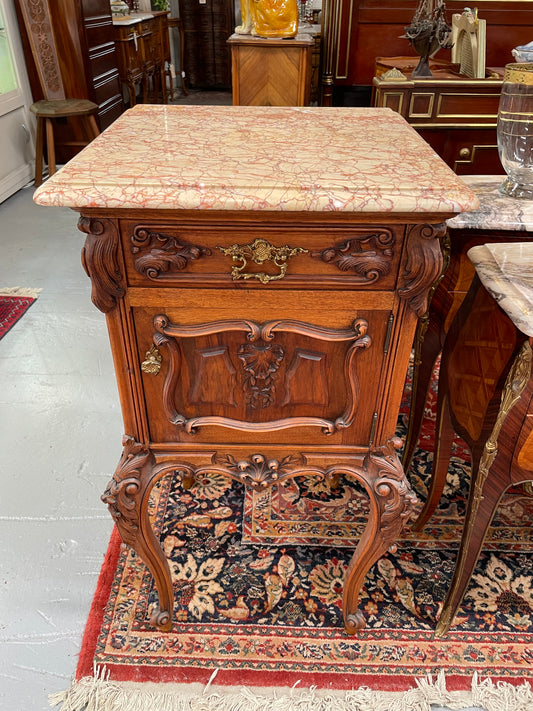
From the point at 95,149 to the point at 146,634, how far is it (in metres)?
1.14

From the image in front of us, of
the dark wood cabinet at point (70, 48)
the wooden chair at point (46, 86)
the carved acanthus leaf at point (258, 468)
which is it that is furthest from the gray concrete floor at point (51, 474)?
the dark wood cabinet at point (70, 48)

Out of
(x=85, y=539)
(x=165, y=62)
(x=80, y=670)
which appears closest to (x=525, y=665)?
(x=80, y=670)

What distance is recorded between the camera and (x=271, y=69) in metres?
3.13

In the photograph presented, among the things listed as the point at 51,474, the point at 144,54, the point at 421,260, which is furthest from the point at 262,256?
the point at 144,54

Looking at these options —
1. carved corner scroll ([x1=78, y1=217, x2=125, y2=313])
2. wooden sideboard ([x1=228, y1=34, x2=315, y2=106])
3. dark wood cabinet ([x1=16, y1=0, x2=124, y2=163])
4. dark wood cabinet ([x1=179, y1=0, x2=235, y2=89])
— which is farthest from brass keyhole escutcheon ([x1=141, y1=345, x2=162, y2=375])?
dark wood cabinet ([x1=179, y1=0, x2=235, y2=89])

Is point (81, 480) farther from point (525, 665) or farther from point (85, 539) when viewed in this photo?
point (525, 665)

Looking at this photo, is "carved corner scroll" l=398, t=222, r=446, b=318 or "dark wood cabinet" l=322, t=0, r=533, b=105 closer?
"carved corner scroll" l=398, t=222, r=446, b=318

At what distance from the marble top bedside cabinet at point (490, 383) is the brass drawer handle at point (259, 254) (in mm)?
422

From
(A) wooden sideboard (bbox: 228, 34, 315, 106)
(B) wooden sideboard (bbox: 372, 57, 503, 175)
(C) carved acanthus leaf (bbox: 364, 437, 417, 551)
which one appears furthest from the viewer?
(A) wooden sideboard (bbox: 228, 34, 315, 106)

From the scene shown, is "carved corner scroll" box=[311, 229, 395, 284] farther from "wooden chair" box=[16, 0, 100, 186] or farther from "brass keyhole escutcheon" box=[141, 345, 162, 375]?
"wooden chair" box=[16, 0, 100, 186]

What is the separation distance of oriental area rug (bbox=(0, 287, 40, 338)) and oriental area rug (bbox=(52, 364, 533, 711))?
4.75 feet

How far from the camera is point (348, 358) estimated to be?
3.23 ft

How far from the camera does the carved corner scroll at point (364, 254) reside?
0.88m

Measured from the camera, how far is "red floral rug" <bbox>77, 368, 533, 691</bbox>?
129cm
